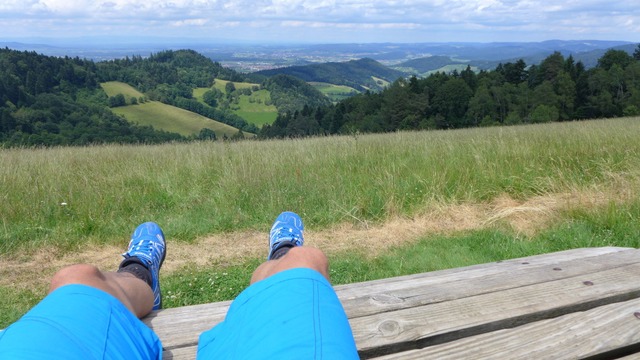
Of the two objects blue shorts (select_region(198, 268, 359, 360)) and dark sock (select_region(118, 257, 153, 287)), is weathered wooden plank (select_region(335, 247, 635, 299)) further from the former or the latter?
dark sock (select_region(118, 257, 153, 287))

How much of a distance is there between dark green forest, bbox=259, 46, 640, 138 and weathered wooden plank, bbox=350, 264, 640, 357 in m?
32.7

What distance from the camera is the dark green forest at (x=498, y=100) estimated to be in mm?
37406

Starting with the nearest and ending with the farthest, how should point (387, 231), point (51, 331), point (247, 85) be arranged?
point (51, 331) → point (387, 231) → point (247, 85)

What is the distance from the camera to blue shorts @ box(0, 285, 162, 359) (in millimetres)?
915

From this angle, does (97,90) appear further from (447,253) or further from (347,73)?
(447,253)

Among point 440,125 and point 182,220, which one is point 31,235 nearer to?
point 182,220

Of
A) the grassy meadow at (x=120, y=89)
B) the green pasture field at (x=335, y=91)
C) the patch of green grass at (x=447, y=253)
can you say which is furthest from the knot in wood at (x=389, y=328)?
the green pasture field at (x=335, y=91)

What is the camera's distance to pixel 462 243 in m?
3.46

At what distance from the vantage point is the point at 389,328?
1276mm

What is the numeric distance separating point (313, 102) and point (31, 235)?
95.8 metres

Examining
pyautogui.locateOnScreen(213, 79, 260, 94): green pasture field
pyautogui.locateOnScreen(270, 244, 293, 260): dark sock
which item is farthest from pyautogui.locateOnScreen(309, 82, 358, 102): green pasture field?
pyautogui.locateOnScreen(270, 244, 293, 260): dark sock

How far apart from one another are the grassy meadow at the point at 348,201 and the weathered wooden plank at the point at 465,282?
133 cm

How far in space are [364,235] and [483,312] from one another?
2405mm

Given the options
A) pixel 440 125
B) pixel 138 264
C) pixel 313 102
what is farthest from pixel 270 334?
pixel 313 102
